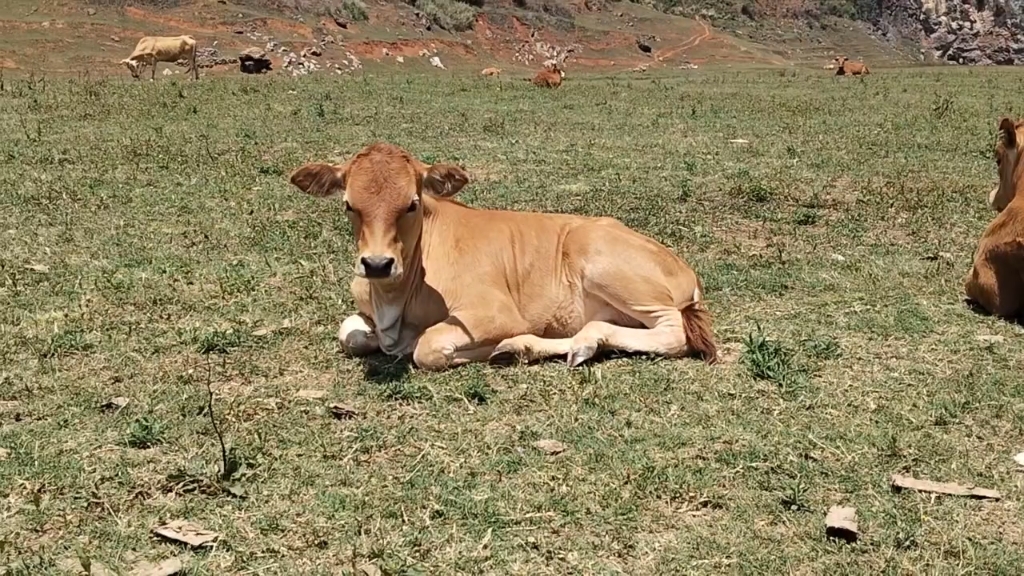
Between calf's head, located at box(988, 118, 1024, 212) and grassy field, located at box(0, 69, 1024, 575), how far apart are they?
0.76 m

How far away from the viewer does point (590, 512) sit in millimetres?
4254

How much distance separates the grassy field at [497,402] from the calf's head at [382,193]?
75cm

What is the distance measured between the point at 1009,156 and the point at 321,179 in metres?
5.20

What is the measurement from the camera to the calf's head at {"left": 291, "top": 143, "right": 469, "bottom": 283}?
5.33 meters

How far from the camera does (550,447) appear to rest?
15.8 feet

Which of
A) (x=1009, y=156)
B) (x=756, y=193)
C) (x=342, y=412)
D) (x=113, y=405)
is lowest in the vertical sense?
(x=756, y=193)

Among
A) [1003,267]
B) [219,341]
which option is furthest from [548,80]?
[219,341]

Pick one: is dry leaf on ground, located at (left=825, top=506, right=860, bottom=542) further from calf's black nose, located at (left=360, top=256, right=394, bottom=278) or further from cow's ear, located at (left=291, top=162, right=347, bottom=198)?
cow's ear, located at (left=291, top=162, right=347, bottom=198)

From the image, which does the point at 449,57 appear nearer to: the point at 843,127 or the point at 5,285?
the point at 843,127

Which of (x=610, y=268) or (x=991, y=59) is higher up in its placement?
Answer: (x=610, y=268)

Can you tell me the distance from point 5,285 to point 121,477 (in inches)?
139

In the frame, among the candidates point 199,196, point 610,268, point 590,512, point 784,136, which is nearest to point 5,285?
point 199,196

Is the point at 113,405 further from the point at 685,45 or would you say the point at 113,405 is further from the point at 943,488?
the point at 685,45

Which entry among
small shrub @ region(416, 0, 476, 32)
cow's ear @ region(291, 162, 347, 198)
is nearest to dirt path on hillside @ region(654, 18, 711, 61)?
small shrub @ region(416, 0, 476, 32)
